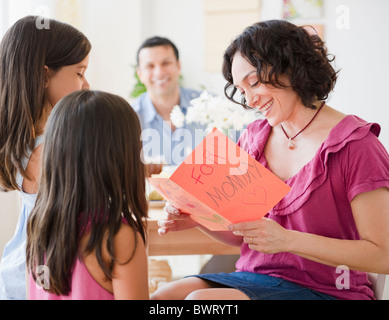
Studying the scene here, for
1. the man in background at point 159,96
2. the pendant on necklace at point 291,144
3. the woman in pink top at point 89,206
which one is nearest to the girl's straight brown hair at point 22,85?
the woman in pink top at point 89,206

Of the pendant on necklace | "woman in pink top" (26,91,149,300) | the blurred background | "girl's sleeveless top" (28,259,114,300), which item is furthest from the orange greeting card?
the blurred background

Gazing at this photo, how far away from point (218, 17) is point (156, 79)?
1.30 m

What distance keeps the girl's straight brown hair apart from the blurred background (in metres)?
2.08

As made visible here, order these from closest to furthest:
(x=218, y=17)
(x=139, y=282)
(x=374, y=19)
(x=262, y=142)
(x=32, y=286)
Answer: (x=139, y=282) < (x=32, y=286) < (x=262, y=142) < (x=374, y=19) < (x=218, y=17)

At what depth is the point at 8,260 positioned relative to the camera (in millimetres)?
1314

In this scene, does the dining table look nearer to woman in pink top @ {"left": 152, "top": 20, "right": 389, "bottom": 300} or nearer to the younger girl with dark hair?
woman in pink top @ {"left": 152, "top": 20, "right": 389, "bottom": 300}

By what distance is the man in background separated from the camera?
3.24 metres

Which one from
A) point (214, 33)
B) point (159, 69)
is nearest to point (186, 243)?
point (159, 69)

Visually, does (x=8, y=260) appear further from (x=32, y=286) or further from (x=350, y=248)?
(x=350, y=248)

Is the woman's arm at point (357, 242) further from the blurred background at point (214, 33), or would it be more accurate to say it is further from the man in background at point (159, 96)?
the blurred background at point (214, 33)

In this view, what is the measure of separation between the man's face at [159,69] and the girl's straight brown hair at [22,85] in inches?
83.2

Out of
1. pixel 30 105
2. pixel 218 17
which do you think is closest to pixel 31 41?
pixel 30 105

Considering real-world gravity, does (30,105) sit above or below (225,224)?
above

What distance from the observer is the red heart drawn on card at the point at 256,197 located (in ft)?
3.36
